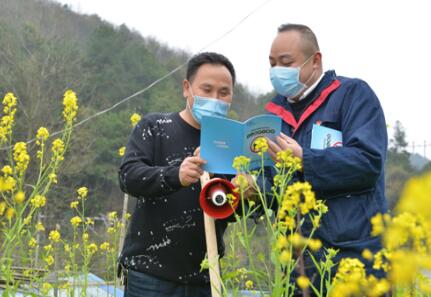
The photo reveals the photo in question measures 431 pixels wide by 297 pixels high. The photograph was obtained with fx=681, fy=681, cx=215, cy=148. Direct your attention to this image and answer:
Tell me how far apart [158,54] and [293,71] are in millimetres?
32934

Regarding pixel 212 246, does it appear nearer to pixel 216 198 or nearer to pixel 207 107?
pixel 216 198

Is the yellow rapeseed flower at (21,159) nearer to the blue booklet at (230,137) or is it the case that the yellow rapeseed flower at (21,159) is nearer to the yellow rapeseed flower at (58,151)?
the yellow rapeseed flower at (58,151)

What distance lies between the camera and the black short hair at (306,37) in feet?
7.64

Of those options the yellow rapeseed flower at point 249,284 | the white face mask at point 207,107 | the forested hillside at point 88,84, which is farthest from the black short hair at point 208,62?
the forested hillside at point 88,84

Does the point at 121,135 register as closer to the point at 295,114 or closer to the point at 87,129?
the point at 87,129

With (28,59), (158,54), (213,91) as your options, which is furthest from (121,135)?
(213,91)

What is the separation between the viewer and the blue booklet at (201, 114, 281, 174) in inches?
74.6

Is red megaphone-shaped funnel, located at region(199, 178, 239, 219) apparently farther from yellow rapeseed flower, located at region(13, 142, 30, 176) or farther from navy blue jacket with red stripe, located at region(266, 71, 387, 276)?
yellow rapeseed flower, located at region(13, 142, 30, 176)

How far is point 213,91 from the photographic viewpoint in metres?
2.41

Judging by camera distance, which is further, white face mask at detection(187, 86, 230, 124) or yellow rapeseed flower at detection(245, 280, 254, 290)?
yellow rapeseed flower at detection(245, 280, 254, 290)

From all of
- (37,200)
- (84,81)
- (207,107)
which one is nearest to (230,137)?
(207,107)

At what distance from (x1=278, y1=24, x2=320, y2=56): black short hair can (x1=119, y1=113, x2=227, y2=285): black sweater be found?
0.49 metres

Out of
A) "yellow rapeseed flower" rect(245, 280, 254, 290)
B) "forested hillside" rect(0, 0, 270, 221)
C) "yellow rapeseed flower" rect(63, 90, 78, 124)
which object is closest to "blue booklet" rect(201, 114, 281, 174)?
"yellow rapeseed flower" rect(245, 280, 254, 290)

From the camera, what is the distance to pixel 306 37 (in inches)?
92.4
